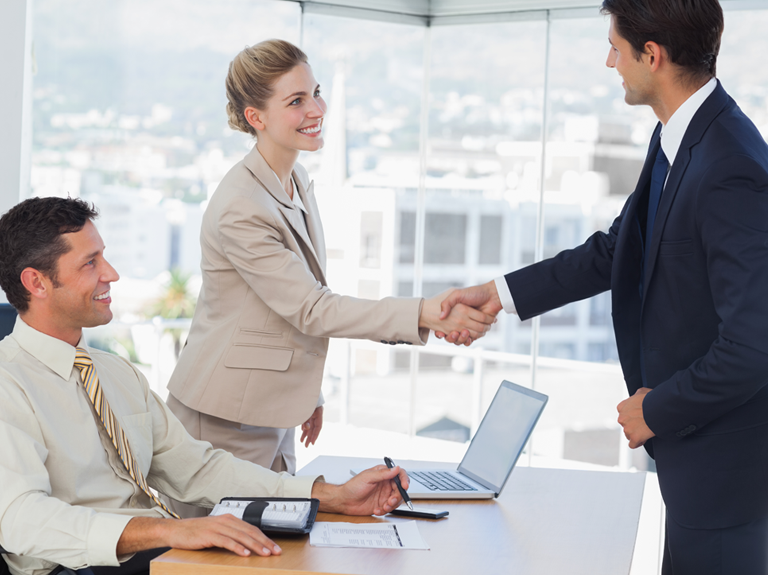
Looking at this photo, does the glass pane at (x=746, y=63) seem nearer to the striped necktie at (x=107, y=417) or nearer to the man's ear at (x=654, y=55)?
the man's ear at (x=654, y=55)

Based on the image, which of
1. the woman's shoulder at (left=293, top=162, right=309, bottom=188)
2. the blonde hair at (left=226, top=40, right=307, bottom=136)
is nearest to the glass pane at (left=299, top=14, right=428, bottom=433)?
the woman's shoulder at (left=293, top=162, right=309, bottom=188)

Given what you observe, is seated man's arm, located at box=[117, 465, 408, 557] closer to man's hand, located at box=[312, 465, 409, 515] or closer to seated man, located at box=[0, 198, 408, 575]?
seated man, located at box=[0, 198, 408, 575]

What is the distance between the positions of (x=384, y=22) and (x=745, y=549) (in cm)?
352

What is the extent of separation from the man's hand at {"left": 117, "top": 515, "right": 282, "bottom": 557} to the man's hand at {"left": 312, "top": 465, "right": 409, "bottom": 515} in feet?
0.87

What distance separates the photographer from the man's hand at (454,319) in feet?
6.89

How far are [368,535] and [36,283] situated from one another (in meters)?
0.84

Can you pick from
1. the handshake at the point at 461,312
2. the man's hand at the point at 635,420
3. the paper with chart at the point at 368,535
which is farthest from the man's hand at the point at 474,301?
the paper with chart at the point at 368,535

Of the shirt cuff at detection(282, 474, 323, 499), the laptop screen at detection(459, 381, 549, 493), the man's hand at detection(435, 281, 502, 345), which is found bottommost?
the shirt cuff at detection(282, 474, 323, 499)

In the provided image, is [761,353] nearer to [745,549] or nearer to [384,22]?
[745,549]

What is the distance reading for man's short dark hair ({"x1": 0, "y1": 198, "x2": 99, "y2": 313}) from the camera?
5.19 feet

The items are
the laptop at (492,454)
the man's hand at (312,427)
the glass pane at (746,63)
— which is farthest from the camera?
the glass pane at (746,63)

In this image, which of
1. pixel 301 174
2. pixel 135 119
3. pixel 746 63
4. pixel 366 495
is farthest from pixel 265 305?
pixel 135 119

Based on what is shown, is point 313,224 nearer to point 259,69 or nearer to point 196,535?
point 259,69

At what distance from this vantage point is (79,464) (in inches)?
59.6
